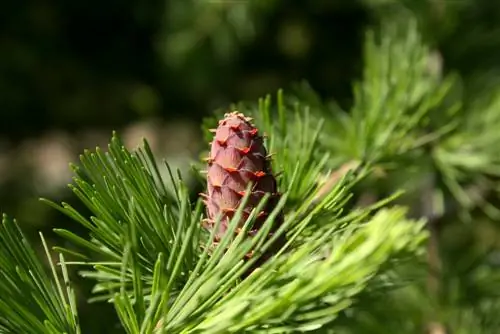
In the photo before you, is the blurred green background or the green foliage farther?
the blurred green background

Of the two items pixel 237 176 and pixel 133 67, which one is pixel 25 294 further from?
pixel 133 67

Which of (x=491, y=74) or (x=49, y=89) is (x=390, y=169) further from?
(x=49, y=89)

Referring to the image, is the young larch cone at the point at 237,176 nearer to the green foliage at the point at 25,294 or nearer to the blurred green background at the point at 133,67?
the green foliage at the point at 25,294

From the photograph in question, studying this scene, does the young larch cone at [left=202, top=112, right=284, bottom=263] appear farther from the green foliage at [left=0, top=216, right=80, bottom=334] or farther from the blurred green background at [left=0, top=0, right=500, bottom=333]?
the blurred green background at [left=0, top=0, right=500, bottom=333]

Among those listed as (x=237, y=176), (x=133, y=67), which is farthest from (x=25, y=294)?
(x=133, y=67)

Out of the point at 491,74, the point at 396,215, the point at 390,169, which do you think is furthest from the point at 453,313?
the point at 396,215

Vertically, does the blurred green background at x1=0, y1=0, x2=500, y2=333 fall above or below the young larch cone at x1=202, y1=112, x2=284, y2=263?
above

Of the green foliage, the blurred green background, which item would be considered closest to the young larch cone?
the green foliage
